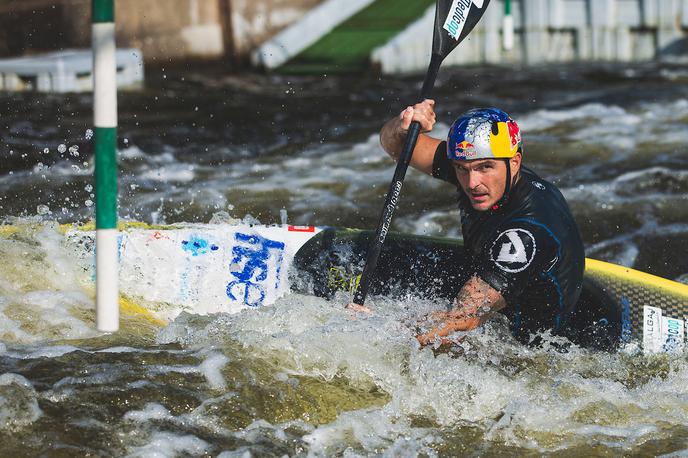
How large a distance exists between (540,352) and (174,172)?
16.4ft

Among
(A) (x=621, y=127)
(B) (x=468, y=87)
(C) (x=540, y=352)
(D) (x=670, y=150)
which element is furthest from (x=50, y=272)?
(B) (x=468, y=87)

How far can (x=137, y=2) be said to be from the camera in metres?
12.8

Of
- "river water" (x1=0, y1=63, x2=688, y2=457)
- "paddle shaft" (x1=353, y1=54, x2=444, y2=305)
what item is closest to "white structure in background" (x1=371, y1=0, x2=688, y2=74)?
"river water" (x1=0, y1=63, x2=688, y2=457)

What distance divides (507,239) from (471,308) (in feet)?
0.99

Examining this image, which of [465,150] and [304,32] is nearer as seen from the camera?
[465,150]

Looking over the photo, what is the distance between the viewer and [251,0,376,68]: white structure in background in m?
13.9

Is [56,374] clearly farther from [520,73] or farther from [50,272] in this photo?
[520,73]

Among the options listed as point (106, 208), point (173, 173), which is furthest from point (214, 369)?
point (173, 173)

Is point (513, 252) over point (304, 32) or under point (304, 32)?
under

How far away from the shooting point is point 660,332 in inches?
182

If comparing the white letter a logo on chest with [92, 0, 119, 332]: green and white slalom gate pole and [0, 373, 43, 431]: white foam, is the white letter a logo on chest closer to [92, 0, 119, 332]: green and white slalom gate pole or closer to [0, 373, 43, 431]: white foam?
[92, 0, 119, 332]: green and white slalom gate pole

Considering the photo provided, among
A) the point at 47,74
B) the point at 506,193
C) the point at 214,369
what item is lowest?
the point at 214,369

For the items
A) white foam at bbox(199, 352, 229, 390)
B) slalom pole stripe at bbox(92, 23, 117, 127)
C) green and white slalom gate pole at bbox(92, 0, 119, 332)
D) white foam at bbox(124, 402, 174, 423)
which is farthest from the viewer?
white foam at bbox(199, 352, 229, 390)

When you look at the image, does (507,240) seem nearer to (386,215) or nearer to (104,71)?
(386,215)
